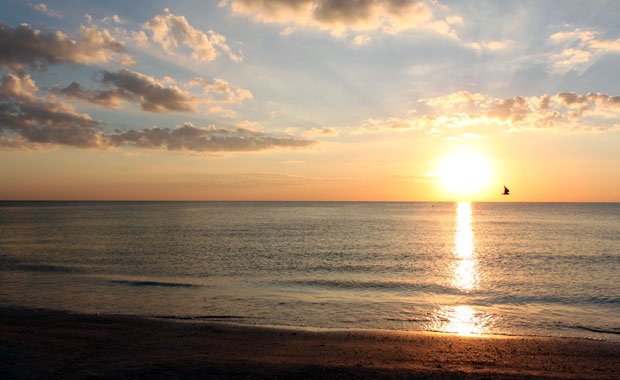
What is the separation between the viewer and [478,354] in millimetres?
12492

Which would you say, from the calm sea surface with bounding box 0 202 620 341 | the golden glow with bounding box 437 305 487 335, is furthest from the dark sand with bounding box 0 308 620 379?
the calm sea surface with bounding box 0 202 620 341

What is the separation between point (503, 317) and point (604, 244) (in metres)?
45.0

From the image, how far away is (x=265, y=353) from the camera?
12305mm

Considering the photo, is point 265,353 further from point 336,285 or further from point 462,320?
point 336,285

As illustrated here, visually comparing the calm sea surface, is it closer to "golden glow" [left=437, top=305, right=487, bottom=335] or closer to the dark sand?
"golden glow" [left=437, top=305, right=487, bottom=335]

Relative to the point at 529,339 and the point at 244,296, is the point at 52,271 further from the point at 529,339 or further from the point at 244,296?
the point at 529,339

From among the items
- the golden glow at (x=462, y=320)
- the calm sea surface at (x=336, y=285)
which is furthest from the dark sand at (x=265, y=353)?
the calm sea surface at (x=336, y=285)

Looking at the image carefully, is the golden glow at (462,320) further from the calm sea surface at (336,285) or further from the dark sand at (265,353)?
the dark sand at (265,353)

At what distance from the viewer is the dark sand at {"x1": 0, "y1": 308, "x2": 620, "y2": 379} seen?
10523 millimetres

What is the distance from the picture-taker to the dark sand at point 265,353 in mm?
10523

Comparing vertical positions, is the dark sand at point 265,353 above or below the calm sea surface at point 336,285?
above

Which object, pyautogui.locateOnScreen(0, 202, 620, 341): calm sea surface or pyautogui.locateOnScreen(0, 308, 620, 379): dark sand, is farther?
pyautogui.locateOnScreen(0, 202, 620, 341): calm sea surface

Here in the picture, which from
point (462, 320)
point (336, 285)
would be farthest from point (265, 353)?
point (336, 285)

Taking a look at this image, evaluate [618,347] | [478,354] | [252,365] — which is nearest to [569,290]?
[618,347]
